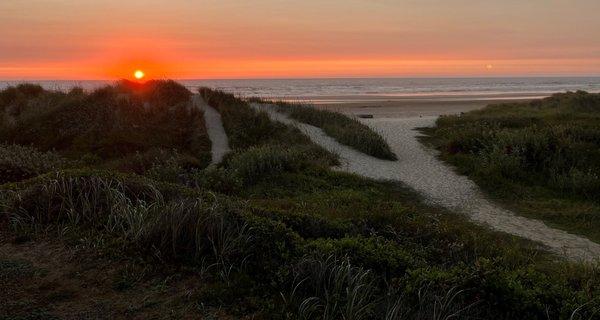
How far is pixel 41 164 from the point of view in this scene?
11.3 metres

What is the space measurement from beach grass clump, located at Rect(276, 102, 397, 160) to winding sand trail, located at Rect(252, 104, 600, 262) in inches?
11.5

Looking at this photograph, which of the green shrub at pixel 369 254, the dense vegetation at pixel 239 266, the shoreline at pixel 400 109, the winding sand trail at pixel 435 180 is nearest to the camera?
the dense vegetation at pixel 239 266

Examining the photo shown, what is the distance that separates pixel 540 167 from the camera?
14.1 m

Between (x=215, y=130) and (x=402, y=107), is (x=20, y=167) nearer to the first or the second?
(x=215, y=130)

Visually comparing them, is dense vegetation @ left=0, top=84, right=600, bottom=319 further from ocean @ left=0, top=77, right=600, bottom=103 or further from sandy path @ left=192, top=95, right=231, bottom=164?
ocean @ left=0, top=77, right=600, bottom=103

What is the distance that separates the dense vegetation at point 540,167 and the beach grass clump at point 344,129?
6.67ft

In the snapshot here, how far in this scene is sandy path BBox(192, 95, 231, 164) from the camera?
52.3 ft

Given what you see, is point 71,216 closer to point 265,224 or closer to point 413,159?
point 265,224

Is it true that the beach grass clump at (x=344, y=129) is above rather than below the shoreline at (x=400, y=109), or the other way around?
above

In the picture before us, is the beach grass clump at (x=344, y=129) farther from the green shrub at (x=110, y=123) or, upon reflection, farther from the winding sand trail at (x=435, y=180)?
the green shrub at (x=110, y=123)

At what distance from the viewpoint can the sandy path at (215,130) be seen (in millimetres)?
Result: 15934

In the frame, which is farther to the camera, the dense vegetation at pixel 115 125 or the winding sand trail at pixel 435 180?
the dense vegetation at pixel 115 125

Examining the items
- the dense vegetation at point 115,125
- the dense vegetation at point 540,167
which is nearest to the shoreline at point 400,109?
the dense vegetation at point 115,125

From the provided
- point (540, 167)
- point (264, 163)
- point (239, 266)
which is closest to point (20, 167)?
point (264, 163)
